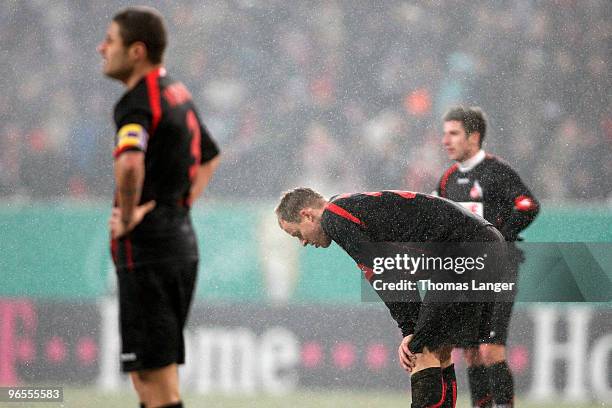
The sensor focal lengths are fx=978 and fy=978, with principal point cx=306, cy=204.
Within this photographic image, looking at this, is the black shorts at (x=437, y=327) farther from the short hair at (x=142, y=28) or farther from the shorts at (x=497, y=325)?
the short hair at (x=142, y=28)

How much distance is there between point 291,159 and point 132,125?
9.87 ft

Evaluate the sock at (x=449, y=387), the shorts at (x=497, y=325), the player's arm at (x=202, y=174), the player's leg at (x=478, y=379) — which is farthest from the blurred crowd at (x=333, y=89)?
the player's arm at (x=202, y=174)

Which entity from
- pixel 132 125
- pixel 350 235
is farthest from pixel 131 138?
pixel 350 235

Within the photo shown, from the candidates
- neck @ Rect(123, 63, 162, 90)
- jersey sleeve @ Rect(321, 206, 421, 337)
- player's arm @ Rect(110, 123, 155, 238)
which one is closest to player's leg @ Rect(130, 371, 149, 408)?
player's arm @ Rect(110, 123, 155, 238)

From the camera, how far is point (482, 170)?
5.29 m

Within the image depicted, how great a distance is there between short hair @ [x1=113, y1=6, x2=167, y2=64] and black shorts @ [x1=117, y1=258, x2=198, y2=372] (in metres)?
0.71

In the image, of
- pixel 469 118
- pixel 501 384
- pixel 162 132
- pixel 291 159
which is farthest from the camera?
pixel 291 159

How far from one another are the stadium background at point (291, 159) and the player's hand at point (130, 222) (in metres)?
2.74

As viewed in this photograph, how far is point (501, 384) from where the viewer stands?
16.4 feet

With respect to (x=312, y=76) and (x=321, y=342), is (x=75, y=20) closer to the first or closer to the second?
(x=312, y=76)

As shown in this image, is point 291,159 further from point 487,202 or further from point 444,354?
point 444,354

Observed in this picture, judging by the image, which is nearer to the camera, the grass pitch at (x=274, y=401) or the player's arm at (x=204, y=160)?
the player's arm at (x=204, y=160)

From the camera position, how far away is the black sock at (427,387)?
159 inches

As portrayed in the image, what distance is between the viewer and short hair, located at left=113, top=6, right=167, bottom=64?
3.14 meters
